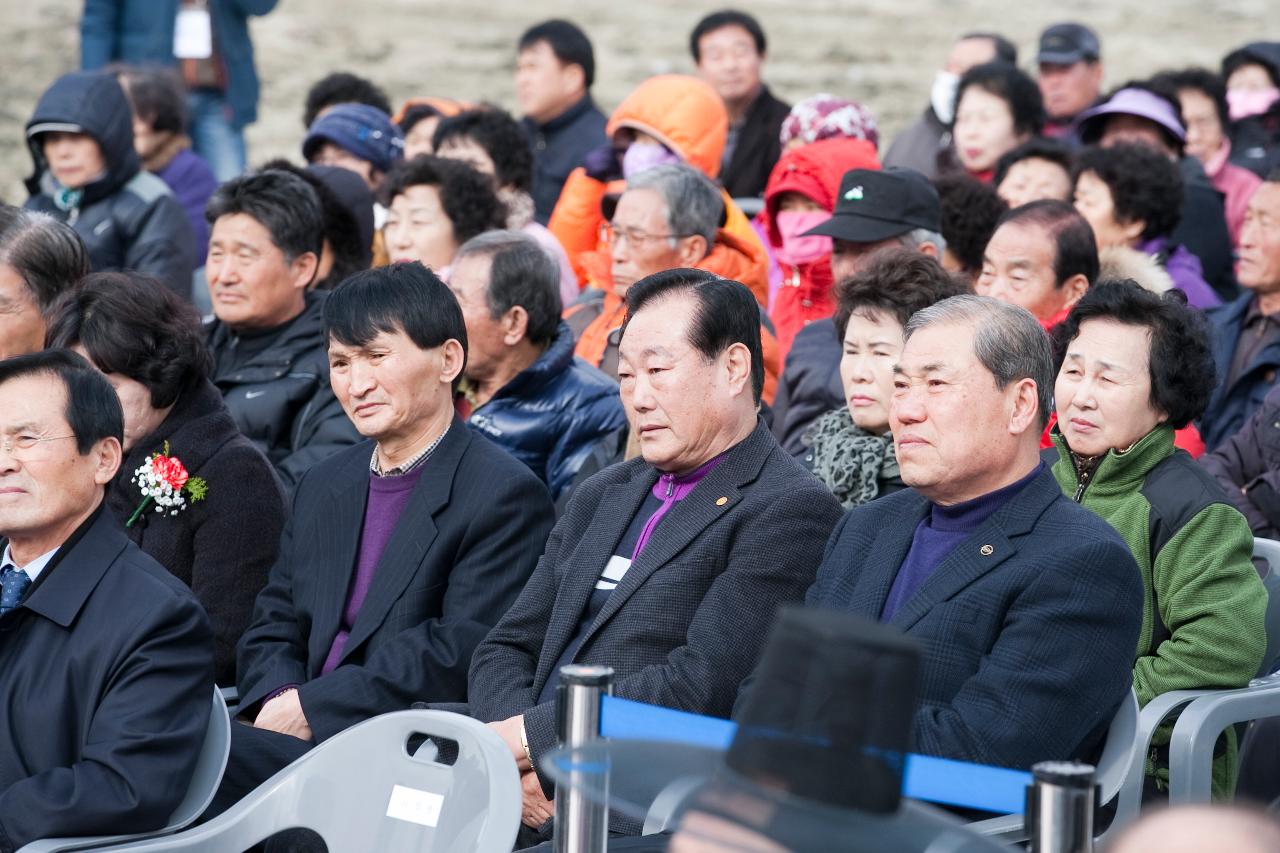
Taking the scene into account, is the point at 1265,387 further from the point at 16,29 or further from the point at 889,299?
the point at 16,29

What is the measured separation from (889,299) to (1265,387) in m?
1.74

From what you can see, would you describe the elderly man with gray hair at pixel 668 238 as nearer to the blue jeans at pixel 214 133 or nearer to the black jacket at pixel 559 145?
the black jacket at pixel 559 145

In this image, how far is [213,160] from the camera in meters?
9.23

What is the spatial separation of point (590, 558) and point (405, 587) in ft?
1.75

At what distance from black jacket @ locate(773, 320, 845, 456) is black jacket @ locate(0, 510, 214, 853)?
228 cm

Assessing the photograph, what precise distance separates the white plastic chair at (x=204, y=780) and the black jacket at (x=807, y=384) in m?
2.19

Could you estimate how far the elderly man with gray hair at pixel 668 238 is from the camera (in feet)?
19.5

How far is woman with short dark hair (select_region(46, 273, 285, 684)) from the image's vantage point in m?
4.45

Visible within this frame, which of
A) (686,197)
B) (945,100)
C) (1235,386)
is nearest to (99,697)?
(686,197)

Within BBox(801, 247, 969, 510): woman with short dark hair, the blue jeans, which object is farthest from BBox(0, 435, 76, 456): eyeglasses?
the blue jeans

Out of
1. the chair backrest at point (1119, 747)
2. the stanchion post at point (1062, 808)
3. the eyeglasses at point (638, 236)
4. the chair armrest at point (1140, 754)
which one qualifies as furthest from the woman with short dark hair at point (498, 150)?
the stanchion post at point (1062, 808)

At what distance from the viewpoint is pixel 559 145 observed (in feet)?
28.7

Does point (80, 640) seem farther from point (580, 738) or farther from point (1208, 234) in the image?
point (1208, 234)

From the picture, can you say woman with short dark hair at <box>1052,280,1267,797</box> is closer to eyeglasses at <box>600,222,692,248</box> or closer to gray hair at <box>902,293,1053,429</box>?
gray hair at <box>902,293,1053,429</box>
